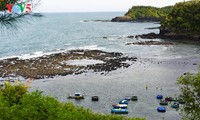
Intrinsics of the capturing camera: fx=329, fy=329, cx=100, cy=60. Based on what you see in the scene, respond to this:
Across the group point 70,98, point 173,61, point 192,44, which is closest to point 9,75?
point 70,98

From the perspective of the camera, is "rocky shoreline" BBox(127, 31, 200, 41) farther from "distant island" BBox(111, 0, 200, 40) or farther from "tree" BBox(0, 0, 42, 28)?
"tree" BBox(0, 0, 42, 28)

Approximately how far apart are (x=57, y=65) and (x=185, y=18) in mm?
69357

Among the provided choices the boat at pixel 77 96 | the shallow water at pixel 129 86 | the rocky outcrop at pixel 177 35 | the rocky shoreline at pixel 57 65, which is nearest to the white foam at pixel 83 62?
the rocky shoreline at pixel 57 65

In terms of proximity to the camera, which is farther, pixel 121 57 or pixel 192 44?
pixel 192 44

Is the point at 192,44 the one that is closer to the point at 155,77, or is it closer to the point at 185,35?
the point at 185,35

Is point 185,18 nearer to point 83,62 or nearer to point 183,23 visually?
point 183,23

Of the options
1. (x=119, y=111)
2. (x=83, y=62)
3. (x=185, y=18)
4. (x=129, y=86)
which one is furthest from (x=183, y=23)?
(x=119, y=111)

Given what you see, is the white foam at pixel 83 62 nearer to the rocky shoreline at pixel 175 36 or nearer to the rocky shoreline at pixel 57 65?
the rocky shoreline at pixel 57 65

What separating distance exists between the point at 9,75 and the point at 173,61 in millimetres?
41889

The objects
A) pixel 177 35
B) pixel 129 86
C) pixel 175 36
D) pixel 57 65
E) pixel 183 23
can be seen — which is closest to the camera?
pixel 129 86

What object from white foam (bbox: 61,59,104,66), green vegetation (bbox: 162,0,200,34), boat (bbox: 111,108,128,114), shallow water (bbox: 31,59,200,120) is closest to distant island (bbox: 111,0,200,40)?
green vegetation (bbox: 162,0,200,34)

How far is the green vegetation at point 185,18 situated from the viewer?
5064 inches

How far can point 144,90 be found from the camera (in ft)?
197

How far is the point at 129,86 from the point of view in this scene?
207 feet
